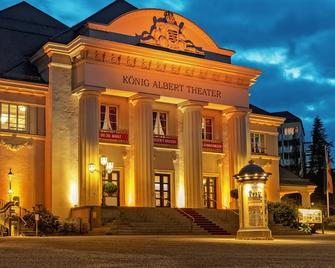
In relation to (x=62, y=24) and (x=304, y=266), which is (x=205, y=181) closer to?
(x=62, y=24)

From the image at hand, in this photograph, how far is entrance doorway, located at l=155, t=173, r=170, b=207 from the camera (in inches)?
1500

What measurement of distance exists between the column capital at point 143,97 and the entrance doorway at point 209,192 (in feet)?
21.7

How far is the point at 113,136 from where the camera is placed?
36.0 m

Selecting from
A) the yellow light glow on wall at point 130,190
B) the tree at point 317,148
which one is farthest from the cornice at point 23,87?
the tree at point 317,148

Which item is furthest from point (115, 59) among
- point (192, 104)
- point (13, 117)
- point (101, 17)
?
point (13, 117)

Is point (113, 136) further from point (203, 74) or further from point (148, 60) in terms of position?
point (203, 74)

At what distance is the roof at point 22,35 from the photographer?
35.6 meters

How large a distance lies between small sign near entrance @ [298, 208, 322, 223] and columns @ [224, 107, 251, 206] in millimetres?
6200

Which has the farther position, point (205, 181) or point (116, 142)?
point (205, 181)

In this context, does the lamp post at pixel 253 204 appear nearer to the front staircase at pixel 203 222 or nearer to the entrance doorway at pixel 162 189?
the front staircase at pixel 203 222

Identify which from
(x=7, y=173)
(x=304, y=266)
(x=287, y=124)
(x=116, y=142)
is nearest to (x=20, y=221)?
(x=7, y=173)

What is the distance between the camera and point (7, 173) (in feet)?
109

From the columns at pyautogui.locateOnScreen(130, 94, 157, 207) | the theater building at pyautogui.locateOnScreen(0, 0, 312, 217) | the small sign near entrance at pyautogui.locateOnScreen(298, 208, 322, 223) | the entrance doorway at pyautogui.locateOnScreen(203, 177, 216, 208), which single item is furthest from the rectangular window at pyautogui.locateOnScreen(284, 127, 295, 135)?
the small sign near entrance at pyautogui.locateOnScreen(298, 208, 322, 223)

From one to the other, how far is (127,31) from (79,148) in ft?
23.6
